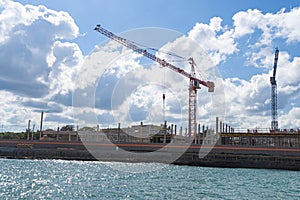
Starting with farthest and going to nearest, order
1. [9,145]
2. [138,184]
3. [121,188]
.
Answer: [9,145] < [138,184] < [121,188]

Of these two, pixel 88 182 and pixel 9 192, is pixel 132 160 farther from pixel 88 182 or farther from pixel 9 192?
pixel 9 192

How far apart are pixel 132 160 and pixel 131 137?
1318 inches

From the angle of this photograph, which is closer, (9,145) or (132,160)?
(132,160)

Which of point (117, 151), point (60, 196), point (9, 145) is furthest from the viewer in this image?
point (9, 145)

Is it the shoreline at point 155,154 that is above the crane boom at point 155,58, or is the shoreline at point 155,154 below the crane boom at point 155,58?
below

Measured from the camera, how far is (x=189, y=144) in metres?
90.1

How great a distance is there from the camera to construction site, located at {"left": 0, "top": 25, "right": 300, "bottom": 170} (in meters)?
78.7

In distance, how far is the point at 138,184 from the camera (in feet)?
121

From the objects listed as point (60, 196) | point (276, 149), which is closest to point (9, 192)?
point (60, 196)

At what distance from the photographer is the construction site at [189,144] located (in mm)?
78688

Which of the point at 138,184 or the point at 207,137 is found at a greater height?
the point at 207,137

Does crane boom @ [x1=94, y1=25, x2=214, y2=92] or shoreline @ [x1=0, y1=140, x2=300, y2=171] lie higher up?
crane boom @ [x1=94, y1=25, x2=214, y2=92]

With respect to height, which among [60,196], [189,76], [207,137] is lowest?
[60,196]

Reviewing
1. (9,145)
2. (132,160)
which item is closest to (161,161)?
(132,160)
